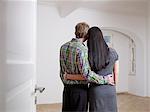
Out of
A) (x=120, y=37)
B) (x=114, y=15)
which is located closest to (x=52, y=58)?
(x=114, y=15)

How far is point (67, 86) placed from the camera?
211 cm

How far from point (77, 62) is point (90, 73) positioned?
14cm

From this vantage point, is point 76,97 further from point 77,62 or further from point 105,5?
point 105,5

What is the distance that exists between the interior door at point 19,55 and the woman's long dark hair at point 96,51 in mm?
572

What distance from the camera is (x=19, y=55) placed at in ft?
4.08

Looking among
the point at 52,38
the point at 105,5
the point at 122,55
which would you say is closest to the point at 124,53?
the point at 122,55

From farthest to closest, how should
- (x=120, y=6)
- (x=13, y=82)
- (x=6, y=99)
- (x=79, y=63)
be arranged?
(x=120, y=6) → (x=79, y=63) → (x=13, y=82) → (x=6, y=99)

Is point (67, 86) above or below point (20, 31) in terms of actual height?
below

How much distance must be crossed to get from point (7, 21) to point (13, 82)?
0.92 feet

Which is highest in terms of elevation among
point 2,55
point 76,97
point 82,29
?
point 82,29

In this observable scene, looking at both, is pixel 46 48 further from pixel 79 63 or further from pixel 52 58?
pixel 79 63

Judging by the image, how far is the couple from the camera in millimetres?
1987

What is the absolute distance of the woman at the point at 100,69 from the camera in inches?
79.0

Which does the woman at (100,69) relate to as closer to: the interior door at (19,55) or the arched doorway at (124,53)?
the interior door at (19,55)
